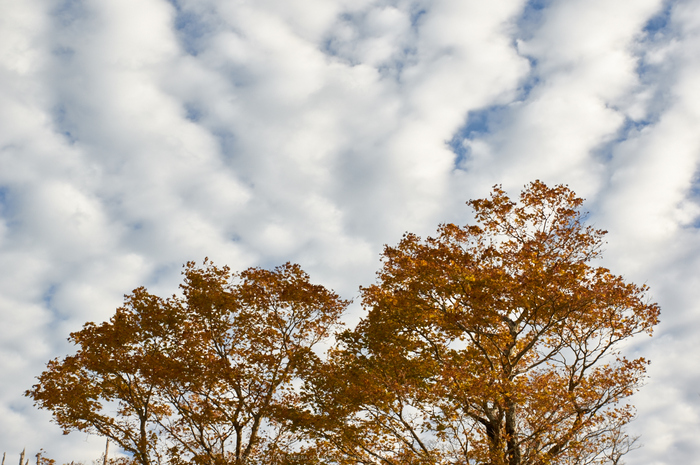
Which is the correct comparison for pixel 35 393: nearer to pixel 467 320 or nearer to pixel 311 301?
pixel 311 301

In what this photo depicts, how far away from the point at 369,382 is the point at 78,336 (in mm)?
13823

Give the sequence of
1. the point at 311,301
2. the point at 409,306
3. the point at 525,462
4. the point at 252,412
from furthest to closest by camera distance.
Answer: the point at 311,301, the point at 252,412, the point at 409,306, the point at 525,462

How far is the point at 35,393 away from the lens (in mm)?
20219

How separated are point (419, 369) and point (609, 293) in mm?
6288

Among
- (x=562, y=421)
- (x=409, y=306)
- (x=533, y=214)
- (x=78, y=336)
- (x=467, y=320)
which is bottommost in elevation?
(x=562, y=421)

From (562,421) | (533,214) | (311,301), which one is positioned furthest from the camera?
(311,301)

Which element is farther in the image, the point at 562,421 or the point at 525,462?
the point at 562,421

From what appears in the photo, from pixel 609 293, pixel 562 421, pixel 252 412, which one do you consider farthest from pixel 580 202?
pixel 252 412

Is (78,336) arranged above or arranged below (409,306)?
above

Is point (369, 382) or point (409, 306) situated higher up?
point (409, 306)

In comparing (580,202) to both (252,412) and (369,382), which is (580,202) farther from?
(252,412)

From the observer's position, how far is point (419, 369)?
15750mm

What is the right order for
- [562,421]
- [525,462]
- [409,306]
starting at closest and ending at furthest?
[525,462]
[562,421]
[409,306]

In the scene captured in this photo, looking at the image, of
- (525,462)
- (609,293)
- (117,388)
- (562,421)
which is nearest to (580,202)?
(609,293)
